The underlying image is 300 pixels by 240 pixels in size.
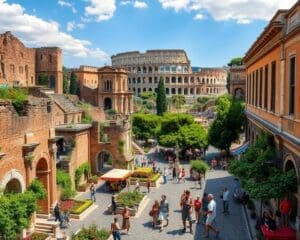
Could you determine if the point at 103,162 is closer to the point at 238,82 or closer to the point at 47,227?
the point at 47,227

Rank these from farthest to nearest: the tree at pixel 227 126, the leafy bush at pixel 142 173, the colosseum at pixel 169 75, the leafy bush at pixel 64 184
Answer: the colosseum at pixel 169 75, the tree at pixel 227 126, the leafy bush at pixel 142 173, the leafy bush at pixel 64 184

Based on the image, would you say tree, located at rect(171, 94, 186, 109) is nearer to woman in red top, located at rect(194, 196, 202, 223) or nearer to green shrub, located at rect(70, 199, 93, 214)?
green shrub, located at rect(70, 199, 93, 214)

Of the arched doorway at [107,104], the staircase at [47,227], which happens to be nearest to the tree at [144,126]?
the arched doorway at [107,104]

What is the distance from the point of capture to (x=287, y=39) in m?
15.1

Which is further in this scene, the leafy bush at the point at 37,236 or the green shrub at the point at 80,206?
the green shrub at the point at 80,206

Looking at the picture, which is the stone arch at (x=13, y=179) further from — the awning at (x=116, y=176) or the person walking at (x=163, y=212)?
the awning at (x=116, y=176)

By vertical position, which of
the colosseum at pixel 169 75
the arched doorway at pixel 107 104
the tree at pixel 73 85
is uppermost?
the colosseum at pixel 169 75

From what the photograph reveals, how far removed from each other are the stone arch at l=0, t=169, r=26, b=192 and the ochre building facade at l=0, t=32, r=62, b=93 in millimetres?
34404

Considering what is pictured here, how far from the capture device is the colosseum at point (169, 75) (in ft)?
422

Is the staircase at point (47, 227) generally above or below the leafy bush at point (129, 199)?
below

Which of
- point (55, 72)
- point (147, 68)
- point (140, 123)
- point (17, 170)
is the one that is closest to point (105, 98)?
point (55, 72)

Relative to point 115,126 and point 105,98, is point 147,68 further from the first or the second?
point 115,126

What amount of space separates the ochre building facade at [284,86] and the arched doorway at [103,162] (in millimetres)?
15156

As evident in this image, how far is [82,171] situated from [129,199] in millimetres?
7079
